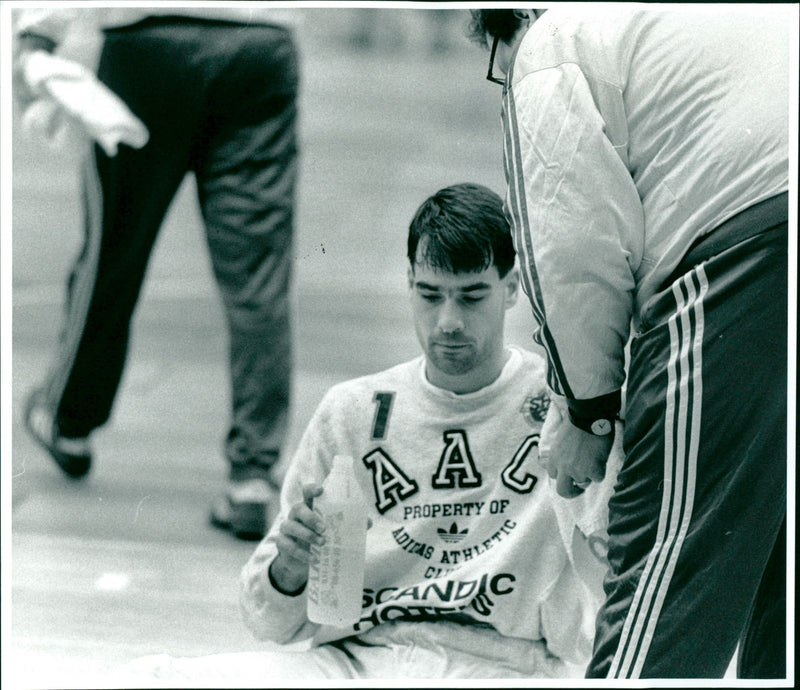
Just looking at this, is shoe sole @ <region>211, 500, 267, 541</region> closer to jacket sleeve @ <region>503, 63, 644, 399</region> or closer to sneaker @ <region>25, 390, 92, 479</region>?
sneaker @ <region>25, 390, 92, 479</region>

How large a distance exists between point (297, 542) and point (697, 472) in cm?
70

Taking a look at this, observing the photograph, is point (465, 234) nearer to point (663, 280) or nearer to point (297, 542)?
Answer: point (663, 280)

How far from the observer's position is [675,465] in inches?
83.0

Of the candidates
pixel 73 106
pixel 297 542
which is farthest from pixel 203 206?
pixel 297 542

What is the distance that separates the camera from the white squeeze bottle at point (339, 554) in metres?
2.30

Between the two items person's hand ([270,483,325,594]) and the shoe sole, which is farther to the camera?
the shoe sole

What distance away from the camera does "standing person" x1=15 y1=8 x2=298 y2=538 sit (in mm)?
2648

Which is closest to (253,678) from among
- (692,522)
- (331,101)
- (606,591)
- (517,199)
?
(606,591)

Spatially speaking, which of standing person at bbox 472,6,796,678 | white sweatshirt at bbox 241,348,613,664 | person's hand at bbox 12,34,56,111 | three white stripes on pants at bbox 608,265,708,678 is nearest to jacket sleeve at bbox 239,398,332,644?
white sweatshirt at bbox 241,348,613,664

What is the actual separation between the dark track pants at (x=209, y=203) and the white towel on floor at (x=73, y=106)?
0.03 metres

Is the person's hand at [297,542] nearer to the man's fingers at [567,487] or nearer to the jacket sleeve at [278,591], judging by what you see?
the jacket sleeve at [278,591]

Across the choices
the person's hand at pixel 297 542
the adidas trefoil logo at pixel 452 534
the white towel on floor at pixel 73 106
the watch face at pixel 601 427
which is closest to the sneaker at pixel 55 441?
the white towel on floor at pixel 73 106

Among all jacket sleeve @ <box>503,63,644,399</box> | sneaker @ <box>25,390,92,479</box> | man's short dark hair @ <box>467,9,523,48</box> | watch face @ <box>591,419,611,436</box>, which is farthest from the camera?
sneaker @ <box>25,390,92,479</box>

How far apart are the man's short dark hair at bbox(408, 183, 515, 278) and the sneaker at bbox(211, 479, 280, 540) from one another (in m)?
0.73
